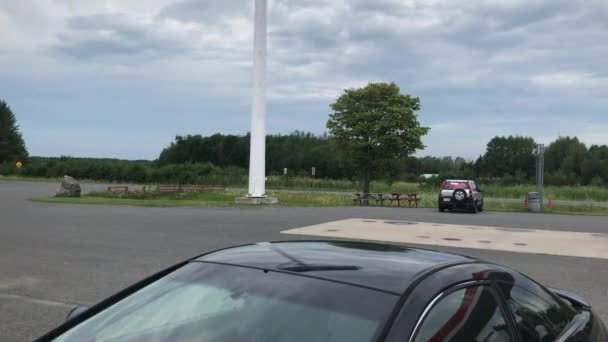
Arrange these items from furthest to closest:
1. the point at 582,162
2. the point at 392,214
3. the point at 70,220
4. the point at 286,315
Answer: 1. the point at 582,162
2. the point at 392,214
3. the point at 70,220
4. the point at 286,315

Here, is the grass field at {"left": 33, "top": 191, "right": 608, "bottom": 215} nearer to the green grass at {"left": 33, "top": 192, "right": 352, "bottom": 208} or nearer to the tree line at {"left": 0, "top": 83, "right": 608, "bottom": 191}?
the green grass at {"left": 33, "top": 192, "right": 352, "bottom": 208}

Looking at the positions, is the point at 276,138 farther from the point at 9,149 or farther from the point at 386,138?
the point at 386,138

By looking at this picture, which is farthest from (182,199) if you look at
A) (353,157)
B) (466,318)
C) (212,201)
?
(466,318)

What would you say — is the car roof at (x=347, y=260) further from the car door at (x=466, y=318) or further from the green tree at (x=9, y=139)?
the green tree at (x=9, y=139)

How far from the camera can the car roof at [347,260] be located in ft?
8.06

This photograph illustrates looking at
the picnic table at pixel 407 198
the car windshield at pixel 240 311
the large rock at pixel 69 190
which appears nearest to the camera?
the car windshield at pixel 240 311

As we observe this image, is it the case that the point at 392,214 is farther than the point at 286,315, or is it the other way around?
the point at 392,214

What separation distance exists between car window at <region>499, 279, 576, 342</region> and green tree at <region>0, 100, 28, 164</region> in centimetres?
11358

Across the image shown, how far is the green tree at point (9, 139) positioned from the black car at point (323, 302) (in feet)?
371

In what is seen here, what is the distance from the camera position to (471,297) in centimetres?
263

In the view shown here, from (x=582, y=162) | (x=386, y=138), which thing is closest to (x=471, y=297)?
(x=386, y=138)

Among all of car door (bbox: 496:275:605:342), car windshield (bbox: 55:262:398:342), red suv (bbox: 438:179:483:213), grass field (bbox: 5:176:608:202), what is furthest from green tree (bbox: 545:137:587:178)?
car windshield (bbox: 55:262:398:342)

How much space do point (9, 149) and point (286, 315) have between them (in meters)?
116

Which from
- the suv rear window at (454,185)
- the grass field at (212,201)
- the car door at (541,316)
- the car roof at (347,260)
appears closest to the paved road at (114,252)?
the car roof at (347,260)
